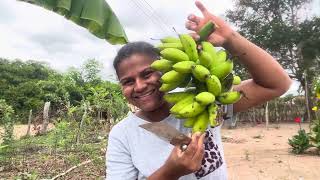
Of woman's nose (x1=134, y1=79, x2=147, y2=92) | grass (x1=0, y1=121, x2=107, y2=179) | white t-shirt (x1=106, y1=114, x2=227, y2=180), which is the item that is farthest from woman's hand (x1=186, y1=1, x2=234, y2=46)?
grass (x1=0, y1=121, x2=107, y2=179)

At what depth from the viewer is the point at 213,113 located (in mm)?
1507

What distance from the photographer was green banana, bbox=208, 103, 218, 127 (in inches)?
58.8

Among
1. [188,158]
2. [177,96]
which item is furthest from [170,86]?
[188,158]

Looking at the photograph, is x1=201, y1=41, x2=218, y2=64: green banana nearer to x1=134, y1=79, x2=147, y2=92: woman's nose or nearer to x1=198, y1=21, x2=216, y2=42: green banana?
x1=198, y1=21, x2=216, y2=42: green banana

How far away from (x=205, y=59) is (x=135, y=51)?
54cm

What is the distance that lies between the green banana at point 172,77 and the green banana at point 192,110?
5.2 inches

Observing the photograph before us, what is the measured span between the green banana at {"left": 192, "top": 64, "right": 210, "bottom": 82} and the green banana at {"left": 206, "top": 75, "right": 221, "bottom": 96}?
0.06 ft

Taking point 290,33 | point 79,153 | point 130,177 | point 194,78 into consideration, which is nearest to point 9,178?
point 79,153

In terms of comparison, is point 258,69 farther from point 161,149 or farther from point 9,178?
point 9,178

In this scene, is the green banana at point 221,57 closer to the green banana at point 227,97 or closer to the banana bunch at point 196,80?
the banana bunch at point 196,80

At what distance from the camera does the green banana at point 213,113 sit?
149cm

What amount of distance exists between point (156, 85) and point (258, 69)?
554mm

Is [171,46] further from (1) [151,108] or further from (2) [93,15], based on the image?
(2) [93,15]

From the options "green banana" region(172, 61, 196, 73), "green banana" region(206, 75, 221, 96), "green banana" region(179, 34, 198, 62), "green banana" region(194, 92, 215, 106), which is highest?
"green banana" region(179, 34, 198, 62)
